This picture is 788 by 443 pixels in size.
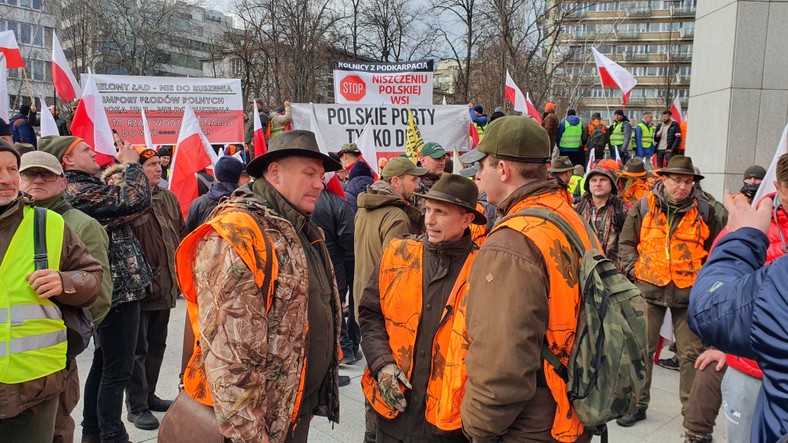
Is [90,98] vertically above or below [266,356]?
above

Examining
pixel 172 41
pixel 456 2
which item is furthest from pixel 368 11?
pixel 172 41

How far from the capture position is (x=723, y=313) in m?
1.64

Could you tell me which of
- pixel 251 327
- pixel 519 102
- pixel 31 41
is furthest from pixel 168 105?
pixel 31 41

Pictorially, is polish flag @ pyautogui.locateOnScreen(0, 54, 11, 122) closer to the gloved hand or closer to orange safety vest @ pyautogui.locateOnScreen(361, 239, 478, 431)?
orange safety vest @ pyautogui.locateOnScreen(361, 239, 478, 431)

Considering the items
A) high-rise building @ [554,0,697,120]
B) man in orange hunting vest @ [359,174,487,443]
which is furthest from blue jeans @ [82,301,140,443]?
high-rise building @ [554,0,697,120]

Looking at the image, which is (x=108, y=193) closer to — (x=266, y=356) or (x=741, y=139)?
(x=266, y=356)

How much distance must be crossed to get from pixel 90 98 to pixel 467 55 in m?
29.8

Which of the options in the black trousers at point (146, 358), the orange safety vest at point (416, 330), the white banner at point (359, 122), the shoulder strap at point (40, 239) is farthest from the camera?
the white banner at point (359, 122)

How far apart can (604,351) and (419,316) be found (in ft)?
3.32

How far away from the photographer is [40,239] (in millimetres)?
2740

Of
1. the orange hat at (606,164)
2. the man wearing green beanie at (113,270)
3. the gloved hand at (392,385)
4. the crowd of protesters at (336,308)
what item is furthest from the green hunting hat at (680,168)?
the man wearing green beanie at (113,270)

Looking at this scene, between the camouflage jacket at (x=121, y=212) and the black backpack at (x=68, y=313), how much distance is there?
95 cm

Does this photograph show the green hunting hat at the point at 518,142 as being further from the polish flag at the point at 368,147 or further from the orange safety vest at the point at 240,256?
the polish flag at the point at 368,147

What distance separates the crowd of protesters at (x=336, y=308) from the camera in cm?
207
